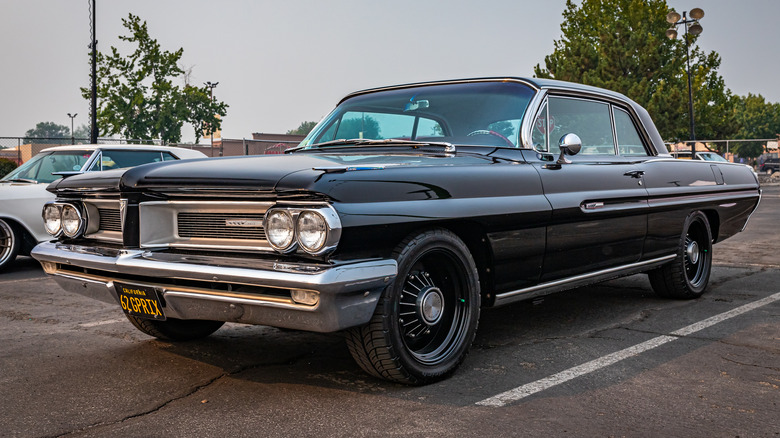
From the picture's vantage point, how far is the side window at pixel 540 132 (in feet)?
15.3

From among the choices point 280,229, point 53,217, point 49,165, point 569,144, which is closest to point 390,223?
point 280,229

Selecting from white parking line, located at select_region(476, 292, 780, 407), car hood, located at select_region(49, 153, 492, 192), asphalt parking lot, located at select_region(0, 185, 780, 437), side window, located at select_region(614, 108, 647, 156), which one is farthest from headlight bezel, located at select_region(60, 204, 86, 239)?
side window, located at select_region(614, 108, 647, 156)

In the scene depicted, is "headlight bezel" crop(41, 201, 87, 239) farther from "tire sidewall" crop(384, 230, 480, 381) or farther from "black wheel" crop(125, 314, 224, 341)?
"tire sidewall" crop(384, 230, 480, 381)

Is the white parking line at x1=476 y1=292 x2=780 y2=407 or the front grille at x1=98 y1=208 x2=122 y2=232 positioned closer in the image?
the white parking line at x1=476 y1=292 x2=780 y2=407

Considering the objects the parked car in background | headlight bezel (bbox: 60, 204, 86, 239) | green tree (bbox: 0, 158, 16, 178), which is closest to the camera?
headlight bezel (bbox: 60, 204, 86, 239)

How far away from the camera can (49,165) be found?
919 centimetres

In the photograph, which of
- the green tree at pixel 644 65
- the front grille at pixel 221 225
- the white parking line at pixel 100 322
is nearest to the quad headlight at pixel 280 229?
the front grille at pixel 221 225

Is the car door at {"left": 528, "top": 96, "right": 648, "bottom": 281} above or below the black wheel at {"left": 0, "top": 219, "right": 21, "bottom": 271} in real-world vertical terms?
above

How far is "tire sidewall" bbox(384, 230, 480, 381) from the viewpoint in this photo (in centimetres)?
342

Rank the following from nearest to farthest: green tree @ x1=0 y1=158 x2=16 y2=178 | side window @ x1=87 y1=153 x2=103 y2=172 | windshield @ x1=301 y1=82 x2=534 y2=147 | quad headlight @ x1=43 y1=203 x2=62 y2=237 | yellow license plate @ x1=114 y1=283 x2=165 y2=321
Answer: yellow license plate @ x1=114 y1=283 x2=165 y2=321, quad headlight @ x1=43 y1=203 x2=62 y2=237, windshield @ x1=301 y1=82 x2=534 y2=147, side window @ x1=87 y1=153 x2=103 y2=172, green tree @ x1=0 y1=158 x2=16 y2=178

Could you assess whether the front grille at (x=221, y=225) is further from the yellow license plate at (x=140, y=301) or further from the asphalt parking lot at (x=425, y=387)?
the asphalt parking lot at (x=425, y=387)

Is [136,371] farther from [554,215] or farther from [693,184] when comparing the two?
[693,184]

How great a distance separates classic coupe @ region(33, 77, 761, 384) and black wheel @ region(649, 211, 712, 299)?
0.46m

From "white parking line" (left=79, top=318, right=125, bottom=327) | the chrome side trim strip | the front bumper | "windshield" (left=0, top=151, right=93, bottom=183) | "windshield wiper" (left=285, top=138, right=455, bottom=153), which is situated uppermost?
"windshield wiper" (left=285, top=138, right=455, bottom=153)
